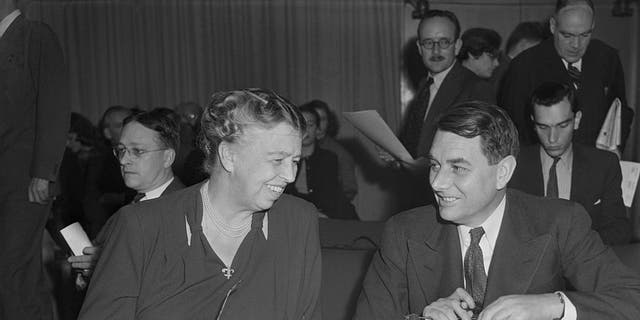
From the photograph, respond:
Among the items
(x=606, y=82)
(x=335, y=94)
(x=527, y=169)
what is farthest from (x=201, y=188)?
(x=335, y=94)

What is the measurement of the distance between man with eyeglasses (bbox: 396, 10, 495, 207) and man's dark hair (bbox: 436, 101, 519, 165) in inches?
54.2

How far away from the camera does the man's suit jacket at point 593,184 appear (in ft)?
10.7

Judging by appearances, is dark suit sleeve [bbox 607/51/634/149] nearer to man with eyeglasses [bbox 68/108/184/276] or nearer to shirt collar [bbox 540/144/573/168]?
shirt collar [bbox 540/144/573/168]

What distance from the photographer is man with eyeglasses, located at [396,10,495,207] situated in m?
3.76

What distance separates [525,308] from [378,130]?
1.55 m

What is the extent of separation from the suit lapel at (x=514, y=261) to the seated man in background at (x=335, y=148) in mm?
3177

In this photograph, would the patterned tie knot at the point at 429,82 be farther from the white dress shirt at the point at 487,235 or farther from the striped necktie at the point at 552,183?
the white dress shirt at the point at 487,235

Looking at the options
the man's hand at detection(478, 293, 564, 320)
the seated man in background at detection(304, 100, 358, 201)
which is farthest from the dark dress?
the seated man in background at detection(304, 100, 358, 201)

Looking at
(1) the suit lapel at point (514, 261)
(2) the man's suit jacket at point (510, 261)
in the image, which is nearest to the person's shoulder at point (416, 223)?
(2) the man's suit jacket at point (510, 261)

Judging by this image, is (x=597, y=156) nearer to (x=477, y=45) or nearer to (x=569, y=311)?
(x=569, y=311)

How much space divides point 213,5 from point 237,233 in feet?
16.1

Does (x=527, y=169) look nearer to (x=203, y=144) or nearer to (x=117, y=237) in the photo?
(x=203, y=144)

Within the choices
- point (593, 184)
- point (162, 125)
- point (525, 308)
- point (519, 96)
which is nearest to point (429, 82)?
point (519, 96)

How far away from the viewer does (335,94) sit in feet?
22.9
